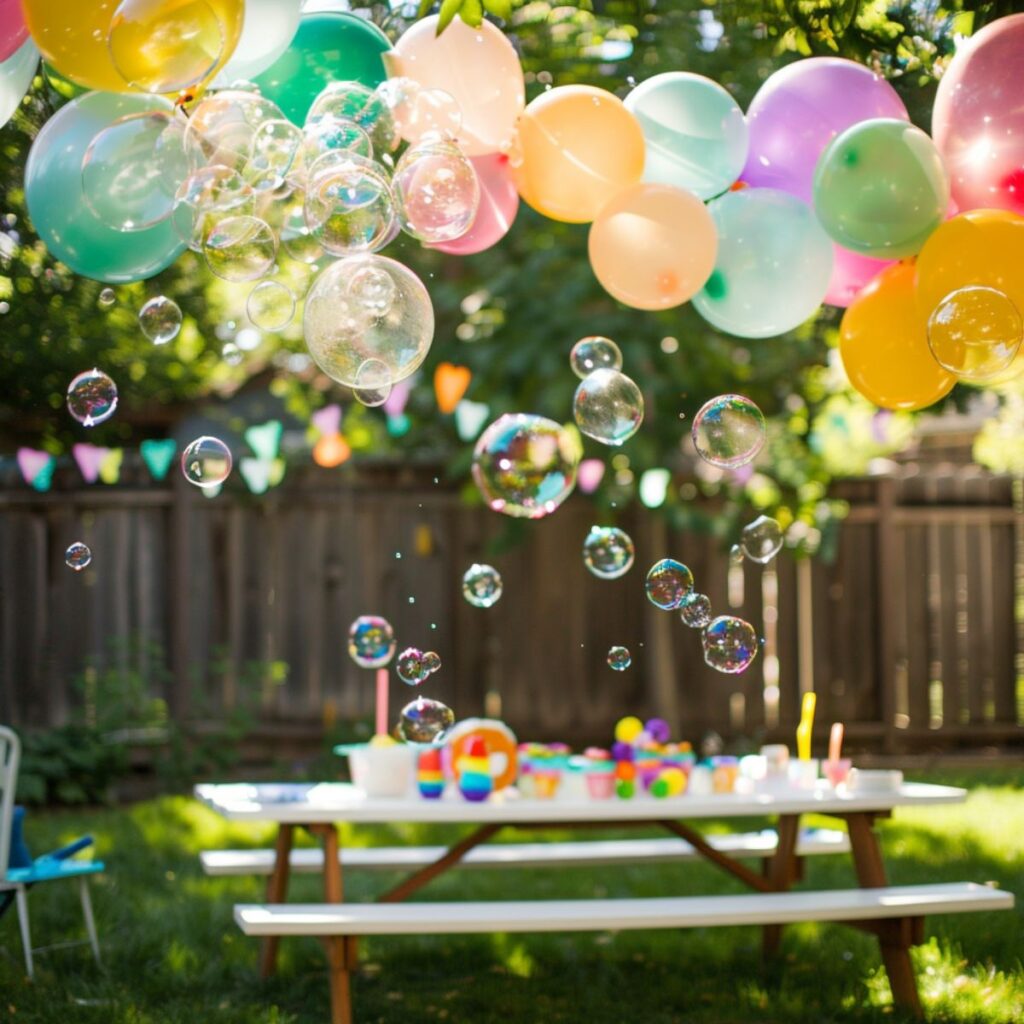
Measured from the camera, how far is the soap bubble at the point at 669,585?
12.9ft

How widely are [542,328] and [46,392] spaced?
2356mm

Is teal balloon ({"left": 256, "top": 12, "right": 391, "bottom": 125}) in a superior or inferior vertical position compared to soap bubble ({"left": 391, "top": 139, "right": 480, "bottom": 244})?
superior

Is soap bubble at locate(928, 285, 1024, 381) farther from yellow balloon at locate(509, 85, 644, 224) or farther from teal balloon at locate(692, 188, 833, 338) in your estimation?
yellow balloon at locate(509, 85, 644, 224)

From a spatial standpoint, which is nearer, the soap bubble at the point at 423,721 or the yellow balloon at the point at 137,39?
the yellow balloon at the point at 137,39

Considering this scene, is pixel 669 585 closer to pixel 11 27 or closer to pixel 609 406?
pixel 609 406

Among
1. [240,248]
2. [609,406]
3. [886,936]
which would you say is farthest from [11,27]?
[886,936]

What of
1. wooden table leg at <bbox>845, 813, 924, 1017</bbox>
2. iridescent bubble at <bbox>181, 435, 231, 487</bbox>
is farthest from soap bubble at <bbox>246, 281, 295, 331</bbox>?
wooden table leg at <bbox>845, 813, 924, 1017</bbox>

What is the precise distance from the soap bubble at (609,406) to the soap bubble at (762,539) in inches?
19.8

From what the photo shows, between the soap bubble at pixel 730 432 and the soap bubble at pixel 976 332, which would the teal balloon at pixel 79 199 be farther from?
the soap bubble at pixel 976 332

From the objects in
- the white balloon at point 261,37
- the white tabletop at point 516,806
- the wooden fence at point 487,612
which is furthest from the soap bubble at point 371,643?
the wooden fence at point 487,612

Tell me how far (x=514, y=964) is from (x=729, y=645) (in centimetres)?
131

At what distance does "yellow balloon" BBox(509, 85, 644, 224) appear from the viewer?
11.5ft

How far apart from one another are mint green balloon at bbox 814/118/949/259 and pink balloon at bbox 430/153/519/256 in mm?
811

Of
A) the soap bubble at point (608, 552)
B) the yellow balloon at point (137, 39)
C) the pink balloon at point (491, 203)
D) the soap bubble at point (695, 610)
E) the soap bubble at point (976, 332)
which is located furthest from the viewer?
the soap bubble at point (608, 552)
